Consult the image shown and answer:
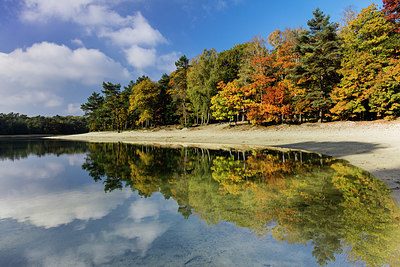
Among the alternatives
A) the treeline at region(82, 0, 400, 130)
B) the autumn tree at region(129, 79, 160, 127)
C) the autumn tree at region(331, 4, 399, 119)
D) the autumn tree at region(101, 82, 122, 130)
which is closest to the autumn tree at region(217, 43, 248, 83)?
the treeline at region(82, 0, 400, 130)

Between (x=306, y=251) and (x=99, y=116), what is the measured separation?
258 ft

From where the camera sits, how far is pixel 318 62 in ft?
98.7

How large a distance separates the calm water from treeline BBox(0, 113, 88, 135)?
12257 centimetres

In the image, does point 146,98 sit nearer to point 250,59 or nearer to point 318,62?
point 250,59

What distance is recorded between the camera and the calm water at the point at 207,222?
3.46 m

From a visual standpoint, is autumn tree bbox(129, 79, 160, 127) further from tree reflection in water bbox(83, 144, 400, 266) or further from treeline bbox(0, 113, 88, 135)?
treeline bbox(0, 113, 88, 135)

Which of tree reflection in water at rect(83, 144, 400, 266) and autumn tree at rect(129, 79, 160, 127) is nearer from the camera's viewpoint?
tree reflection in water at rect(83, 144, 400, 266)

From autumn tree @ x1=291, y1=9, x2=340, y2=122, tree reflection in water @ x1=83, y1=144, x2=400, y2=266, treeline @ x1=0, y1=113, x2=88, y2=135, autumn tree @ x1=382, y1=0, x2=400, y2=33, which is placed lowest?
tree reflection in water @ x1=83, y1=144, x2=400, y2=266

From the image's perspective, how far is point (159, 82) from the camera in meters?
61.9

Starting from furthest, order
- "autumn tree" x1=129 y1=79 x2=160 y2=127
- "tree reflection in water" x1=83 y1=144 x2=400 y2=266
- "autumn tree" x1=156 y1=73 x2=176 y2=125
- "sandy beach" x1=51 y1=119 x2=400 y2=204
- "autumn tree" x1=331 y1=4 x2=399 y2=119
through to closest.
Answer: "autumn tree" x1=156 y1=73 x2=176 y2=125 → "autumn tree" x1=129 y1=79 x2=160 y2=127 → "autumn tree" x1=331 y1=4 x2=399 y2=119 → "sandy beach" x1=51 y1=119 x2=400 y2=204 → "tree reflection in water" x1=83 y1=144 x2=400 y2=266

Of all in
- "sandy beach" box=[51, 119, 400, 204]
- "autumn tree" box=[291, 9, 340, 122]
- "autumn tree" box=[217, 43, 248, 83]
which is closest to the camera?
"sandy beach" box=[51, 119, 400, 204]

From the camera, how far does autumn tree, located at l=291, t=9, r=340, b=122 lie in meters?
29.4

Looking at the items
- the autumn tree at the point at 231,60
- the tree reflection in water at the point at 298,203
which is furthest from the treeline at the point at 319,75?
the tree reflection in water at the point at 298,203

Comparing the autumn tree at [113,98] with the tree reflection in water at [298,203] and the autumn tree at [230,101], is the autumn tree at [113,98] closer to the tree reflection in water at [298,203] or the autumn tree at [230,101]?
the autumn tree at [230,101]
